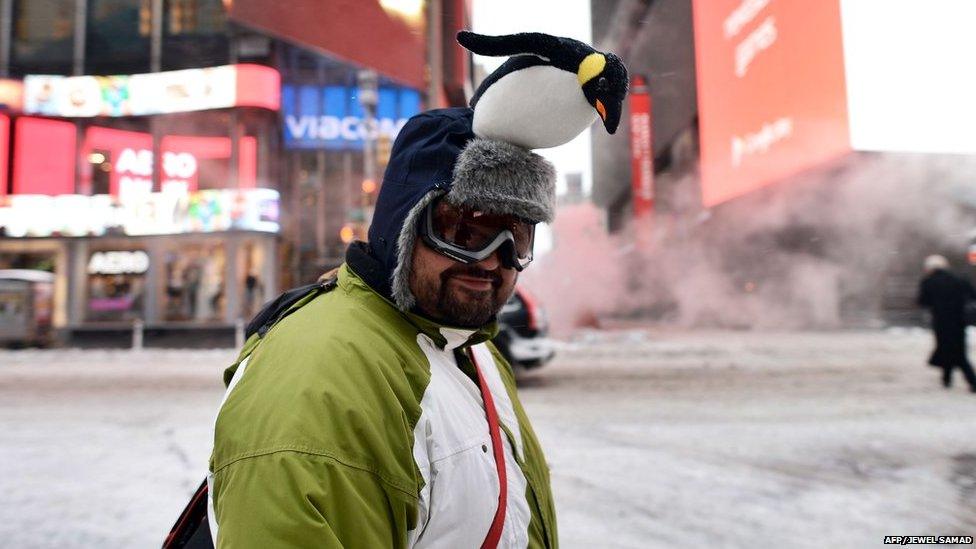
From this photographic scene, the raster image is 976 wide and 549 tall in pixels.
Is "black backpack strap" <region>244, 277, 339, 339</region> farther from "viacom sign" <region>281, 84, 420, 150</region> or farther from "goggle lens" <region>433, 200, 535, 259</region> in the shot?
"viacom sign" <region>281, 84, 420, 150</region>

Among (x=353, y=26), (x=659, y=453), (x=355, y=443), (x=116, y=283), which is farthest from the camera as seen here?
(x=116, y=283)

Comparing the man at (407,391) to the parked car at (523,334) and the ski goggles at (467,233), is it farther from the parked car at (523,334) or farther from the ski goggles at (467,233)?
the parked car at (523,334)

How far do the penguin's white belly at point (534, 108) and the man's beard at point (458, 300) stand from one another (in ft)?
0.75


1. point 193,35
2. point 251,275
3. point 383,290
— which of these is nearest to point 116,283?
point 251,275

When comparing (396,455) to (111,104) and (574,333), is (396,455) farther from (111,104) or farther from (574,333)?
(111,104)

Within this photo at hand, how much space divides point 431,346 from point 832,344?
11.4 m

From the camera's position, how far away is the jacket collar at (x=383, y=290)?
35.7 inches

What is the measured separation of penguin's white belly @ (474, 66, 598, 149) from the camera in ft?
2.81

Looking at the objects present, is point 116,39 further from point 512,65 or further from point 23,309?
point 512,65

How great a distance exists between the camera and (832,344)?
33.5 feet

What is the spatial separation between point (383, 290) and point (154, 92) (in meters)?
14.5

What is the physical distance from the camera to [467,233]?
918 mm

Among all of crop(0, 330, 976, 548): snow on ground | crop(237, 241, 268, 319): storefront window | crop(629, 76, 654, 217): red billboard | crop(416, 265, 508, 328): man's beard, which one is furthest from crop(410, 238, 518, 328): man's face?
crop(629, 76, 654, 217): red billboard

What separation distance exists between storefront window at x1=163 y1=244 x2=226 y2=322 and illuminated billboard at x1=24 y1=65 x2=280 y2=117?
335cm
